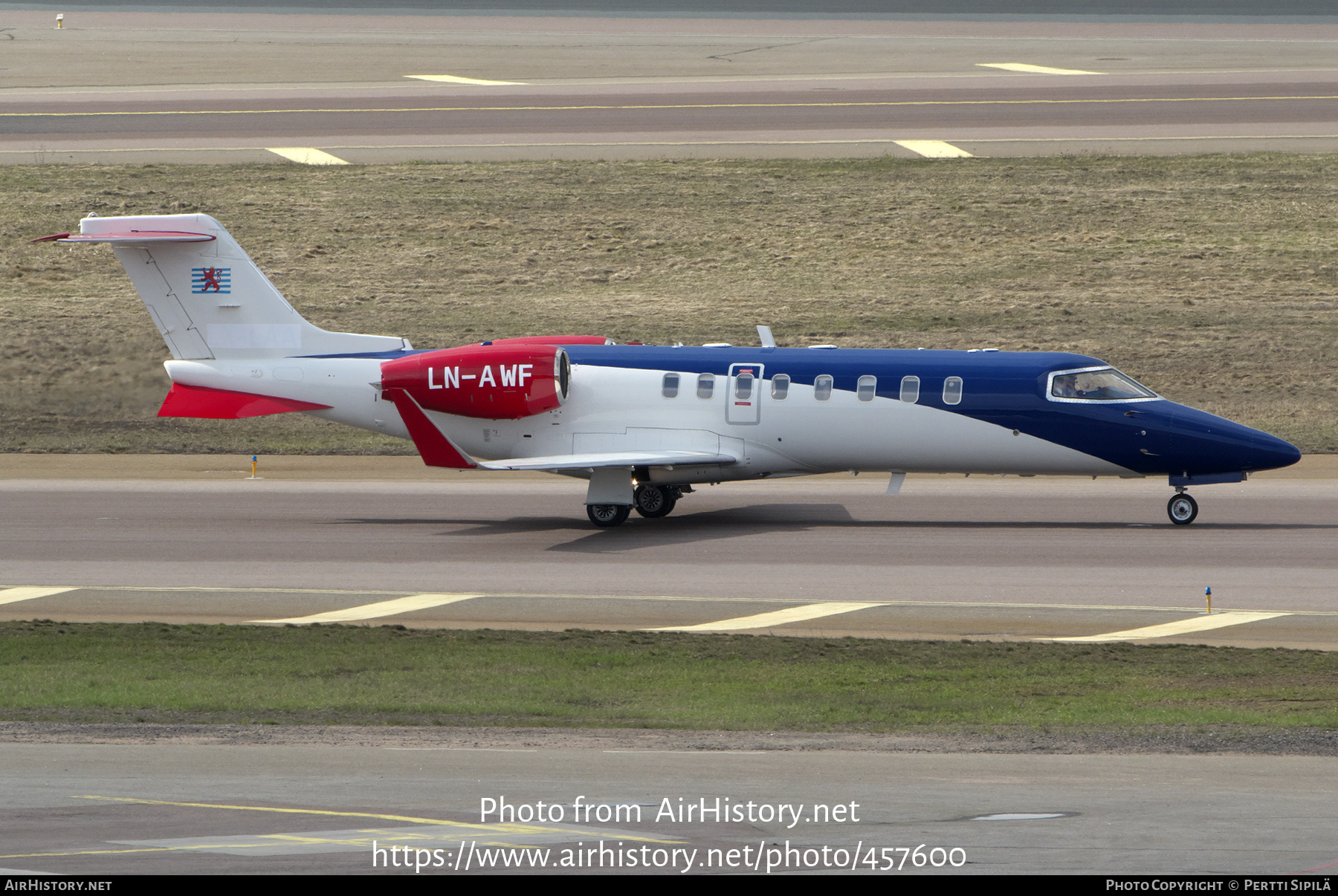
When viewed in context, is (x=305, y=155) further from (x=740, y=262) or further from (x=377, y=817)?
(x=377, y=817)

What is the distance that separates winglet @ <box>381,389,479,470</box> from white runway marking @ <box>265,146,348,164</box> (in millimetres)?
30076

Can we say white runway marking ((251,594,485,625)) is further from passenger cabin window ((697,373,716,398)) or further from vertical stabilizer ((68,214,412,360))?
vertical stabilizer ((68,214,412,360))

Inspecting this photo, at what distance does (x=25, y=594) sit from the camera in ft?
73.5

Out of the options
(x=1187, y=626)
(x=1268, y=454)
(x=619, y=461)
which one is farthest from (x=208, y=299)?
(x=1268, y=454)

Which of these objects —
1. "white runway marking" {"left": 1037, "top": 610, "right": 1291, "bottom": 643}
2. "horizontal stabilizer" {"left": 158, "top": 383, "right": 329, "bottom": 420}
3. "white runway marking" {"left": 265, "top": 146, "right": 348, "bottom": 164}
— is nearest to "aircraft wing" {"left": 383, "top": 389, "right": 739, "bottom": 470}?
"horizontal stabilizer" {"left": 158, "top": 383, "right": 329, "bottom": 420}

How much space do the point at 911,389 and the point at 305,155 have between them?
33855 mm

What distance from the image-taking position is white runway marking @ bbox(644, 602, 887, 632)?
20203 millimetres

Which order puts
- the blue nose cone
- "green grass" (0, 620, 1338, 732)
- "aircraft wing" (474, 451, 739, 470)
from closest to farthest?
"green grass" (0, 620, 1338, 732), the blue nose cone, "aircraft wing" (474, 451, 739, 470)

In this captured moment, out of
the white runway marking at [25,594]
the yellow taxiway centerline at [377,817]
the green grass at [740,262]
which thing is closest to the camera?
the yellow taxiway centerline at [377,817]

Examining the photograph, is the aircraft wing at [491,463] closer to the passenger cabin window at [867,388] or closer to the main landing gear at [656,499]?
the main landing gear at [656,499]

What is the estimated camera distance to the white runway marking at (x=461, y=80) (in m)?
63.0

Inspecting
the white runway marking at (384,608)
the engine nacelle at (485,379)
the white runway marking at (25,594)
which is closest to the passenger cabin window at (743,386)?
the engine nacelle at (485,379)

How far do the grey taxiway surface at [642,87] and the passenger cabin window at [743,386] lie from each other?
1079 inches
